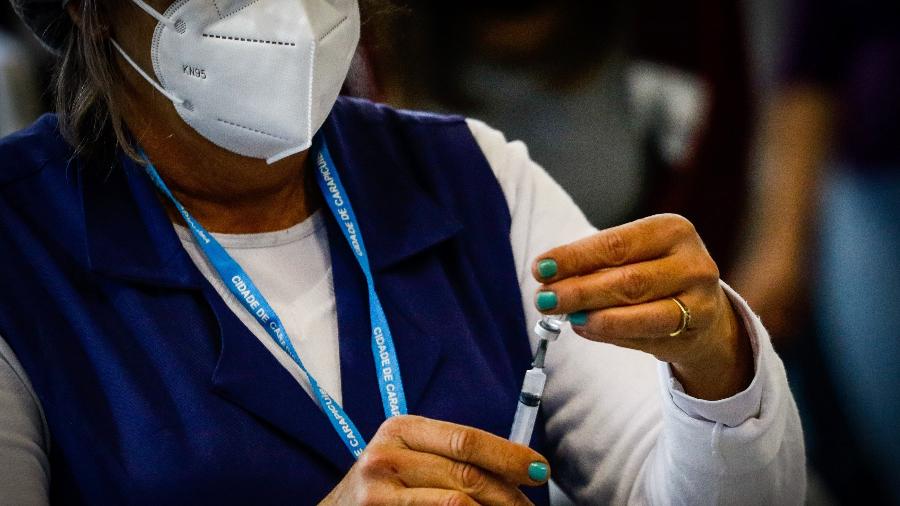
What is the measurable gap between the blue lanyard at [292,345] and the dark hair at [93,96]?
56 mm

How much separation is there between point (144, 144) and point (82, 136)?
0.25 feet

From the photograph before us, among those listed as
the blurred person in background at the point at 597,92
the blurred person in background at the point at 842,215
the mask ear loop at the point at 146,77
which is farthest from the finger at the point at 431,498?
the blurred person in background at the point at 842,215

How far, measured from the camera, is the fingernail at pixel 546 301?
98 cm

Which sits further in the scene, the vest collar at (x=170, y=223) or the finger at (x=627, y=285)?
the vest collar at (x=170, y=223)

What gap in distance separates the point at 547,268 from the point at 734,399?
0.99 feet

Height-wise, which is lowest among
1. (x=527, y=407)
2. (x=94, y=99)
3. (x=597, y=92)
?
(x=597, y=92)

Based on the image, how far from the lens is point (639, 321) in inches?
40.0

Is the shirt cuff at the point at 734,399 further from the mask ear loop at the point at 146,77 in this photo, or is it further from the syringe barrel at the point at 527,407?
the mask ear loop at the point at 146,77

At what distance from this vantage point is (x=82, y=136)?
126 centimetres

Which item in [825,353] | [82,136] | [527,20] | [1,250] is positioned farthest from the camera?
[825,353]

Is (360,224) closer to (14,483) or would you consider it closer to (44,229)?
(44,229)

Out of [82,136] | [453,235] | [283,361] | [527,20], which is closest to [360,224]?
[453,235]

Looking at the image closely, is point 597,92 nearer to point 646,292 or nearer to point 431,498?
point 646,292

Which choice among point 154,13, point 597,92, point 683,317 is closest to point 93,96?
→ point 154,13
